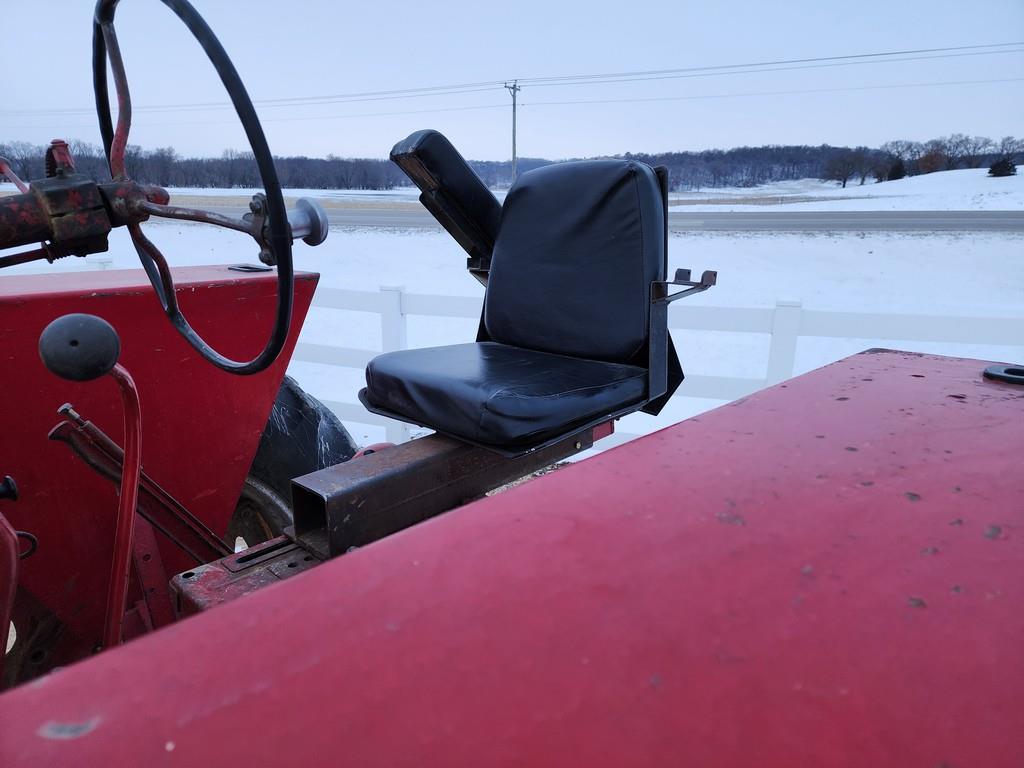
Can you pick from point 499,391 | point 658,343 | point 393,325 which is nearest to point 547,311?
point 658,343

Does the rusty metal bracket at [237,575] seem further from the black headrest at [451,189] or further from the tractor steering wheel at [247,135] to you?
the black headrest at [451,189]

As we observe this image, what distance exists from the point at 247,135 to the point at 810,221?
21040 millimetres

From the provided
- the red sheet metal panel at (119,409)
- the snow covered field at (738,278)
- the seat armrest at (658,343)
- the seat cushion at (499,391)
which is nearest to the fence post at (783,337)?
the snow covered field at (738,278)

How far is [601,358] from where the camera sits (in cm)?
182

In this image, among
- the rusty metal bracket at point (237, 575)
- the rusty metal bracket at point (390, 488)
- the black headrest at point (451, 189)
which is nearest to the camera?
the rusty metal bracket at point (237, 575)

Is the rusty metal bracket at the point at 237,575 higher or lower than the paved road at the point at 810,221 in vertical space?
lower

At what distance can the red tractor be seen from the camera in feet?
1.16

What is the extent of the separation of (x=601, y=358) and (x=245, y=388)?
95cm

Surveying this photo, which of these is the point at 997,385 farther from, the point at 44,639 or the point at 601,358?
the point at 44,639

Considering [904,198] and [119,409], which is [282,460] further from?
[904,198]

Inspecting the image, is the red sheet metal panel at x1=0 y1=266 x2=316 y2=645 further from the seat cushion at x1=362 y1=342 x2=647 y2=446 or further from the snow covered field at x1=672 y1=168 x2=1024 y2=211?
the snow covered field at x1=672 y1=168 x2=1024 y2=211

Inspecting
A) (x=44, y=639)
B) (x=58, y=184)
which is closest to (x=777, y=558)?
(x=58, y=184)

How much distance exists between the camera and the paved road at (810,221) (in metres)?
17.0

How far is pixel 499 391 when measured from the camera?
1.41 metres
